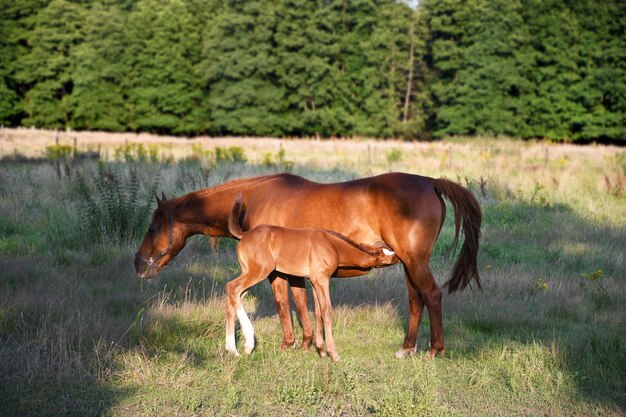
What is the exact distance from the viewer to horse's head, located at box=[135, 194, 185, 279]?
6.95m

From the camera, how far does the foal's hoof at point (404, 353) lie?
639cm

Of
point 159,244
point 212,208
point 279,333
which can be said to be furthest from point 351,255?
point 159,244

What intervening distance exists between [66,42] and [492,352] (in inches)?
2417

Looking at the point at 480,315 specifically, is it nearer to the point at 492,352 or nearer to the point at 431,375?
the point at 492,352

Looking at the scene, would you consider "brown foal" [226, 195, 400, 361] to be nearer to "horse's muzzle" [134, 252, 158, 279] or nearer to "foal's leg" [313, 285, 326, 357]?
"foal's leg" [313, 285, 326, 357]

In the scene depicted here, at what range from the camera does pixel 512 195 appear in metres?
15.9

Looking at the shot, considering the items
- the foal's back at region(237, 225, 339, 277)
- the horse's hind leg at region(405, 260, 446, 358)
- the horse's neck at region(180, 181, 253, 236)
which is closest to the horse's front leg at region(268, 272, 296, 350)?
the foal's back at region(237, 225, 339, 277)

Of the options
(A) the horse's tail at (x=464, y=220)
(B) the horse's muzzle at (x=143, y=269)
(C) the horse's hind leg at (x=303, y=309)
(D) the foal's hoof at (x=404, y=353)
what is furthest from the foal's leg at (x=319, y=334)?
(B) the horse's muzzle at (x=143, y=269)

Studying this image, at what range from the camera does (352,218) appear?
6477 millimetres

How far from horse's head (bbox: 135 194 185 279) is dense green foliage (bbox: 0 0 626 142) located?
46369 mm

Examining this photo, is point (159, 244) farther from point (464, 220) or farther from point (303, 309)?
point (464, 220)

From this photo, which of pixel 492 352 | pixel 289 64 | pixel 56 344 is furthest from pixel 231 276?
pixel 289 64

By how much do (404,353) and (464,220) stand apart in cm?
148

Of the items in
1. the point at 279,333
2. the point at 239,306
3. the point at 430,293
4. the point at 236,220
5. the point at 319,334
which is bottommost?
the point at 279,333
